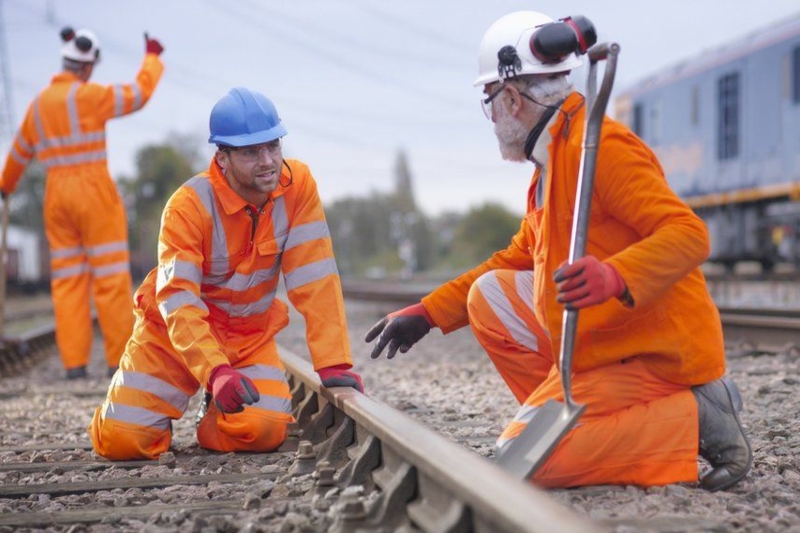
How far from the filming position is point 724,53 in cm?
1788

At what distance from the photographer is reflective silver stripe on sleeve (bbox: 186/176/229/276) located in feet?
13.2

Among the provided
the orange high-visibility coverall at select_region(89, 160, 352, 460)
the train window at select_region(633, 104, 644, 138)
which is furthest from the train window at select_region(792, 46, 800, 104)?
the orange high-visibility coverall at select_region(89, 160, 352, 460)

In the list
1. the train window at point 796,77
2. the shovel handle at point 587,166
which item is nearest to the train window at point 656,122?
the train window at point 796,77

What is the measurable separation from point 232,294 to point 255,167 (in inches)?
22.3

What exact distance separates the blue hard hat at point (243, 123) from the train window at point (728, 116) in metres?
15.0

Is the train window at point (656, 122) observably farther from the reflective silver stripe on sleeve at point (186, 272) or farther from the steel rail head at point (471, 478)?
the steel rail head at point (471, 478)

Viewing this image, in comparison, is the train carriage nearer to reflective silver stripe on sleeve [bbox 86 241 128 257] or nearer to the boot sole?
reflective silver stripe on sleeve [bbox 86 241 128 257]

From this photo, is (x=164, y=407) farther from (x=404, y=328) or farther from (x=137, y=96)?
(x=137, y=96)

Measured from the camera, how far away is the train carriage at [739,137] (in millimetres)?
16406

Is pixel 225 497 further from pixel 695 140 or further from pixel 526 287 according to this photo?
pixel 695 140

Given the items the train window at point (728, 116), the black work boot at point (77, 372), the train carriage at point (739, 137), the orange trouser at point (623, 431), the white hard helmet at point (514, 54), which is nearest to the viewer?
the orange trouser at point (623, 431)

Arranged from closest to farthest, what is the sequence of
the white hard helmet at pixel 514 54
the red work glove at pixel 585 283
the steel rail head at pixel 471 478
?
the steel rail head at pixel 471 478
the red work glove at pixel 585 283
the white hard helmet at pixel 514 54

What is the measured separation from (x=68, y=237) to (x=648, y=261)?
16.8 ft

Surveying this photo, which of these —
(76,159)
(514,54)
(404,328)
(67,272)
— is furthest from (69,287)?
(514,54)
